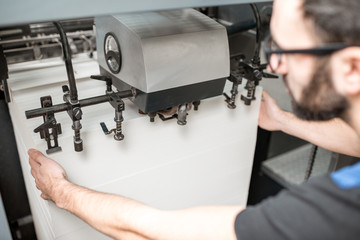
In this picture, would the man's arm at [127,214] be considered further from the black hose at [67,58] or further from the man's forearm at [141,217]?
the black hose at [67,58]

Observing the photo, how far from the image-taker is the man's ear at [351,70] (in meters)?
0.55

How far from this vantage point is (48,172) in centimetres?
75

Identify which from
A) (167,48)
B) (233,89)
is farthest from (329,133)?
(167,48)

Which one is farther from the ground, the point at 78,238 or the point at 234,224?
the point at 234,224

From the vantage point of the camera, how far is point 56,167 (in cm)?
76

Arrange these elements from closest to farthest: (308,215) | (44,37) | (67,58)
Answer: (308,215) → (67,58) → (44,37)

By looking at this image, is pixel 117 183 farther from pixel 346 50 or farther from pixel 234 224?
pixel 346 50

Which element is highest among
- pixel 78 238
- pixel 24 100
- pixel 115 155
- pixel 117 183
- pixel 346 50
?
pixel 346 50

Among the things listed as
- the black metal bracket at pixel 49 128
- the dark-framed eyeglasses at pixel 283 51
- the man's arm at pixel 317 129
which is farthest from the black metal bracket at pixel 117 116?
the man's arm at pixel 317 129

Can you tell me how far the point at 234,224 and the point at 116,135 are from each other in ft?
1.22

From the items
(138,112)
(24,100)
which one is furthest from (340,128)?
(24,100)

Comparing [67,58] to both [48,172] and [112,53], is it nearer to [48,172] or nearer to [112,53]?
[112,53]

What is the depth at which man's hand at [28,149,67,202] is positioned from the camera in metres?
0.75

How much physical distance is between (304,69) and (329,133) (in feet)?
1.54
